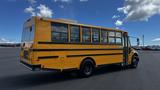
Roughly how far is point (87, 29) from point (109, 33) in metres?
2.00

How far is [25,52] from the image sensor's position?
1084 cm

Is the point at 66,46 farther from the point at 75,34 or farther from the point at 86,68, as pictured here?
the point at 86,68

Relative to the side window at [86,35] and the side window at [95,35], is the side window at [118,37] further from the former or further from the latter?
the side window at [86,35]

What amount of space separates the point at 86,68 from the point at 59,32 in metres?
2.55

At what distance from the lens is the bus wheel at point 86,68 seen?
11791 millimetres

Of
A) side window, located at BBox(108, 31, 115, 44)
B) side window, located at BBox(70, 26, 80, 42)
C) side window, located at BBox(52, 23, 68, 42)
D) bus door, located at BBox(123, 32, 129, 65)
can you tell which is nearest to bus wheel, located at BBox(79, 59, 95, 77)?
side window, located at BBox(70, 26, 80, 42)

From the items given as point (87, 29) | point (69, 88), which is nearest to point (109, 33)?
point (87, 29)

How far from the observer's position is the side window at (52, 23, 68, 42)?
416 inches

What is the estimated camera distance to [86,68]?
12125mm

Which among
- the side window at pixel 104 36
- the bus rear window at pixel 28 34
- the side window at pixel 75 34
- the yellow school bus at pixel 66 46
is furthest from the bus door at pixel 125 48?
the bus rear window at pixel 28 34

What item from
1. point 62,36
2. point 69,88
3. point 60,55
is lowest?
point 69,88

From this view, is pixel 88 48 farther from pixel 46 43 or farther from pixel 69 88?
pixel 69 88

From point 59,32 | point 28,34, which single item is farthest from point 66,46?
point 28,34

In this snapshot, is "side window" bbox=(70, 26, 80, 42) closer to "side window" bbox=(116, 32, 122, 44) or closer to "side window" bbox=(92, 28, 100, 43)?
"side window" bbox=(92, 28, 100, 43)
